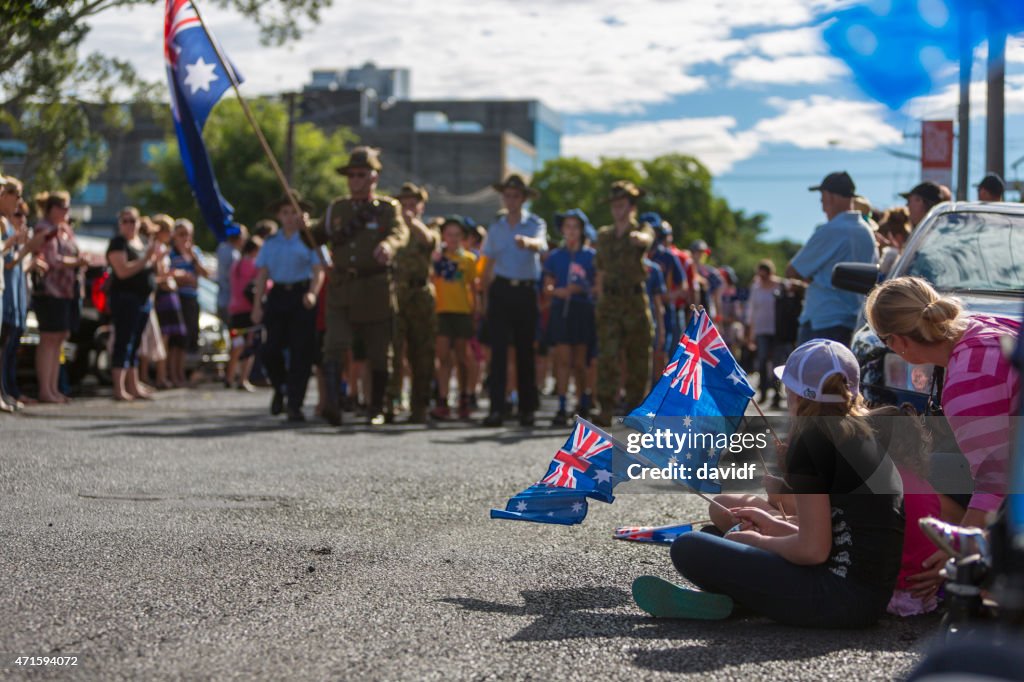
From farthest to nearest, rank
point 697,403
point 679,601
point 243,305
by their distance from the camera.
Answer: point 243,305 < point 697,403 < point 679,601

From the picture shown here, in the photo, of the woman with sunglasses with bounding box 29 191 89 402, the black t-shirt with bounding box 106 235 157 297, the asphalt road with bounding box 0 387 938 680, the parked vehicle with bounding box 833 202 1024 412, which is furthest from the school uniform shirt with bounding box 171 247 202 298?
the parked vehicle with bounding box 833 202 1024 412

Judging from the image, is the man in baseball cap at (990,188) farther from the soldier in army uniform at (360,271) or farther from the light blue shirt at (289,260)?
the light blue shirt at (289,260)

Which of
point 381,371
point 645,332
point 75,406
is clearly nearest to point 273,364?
point 381,371

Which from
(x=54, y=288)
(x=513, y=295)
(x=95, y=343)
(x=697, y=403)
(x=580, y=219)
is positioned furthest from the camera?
(x=95, y=343)

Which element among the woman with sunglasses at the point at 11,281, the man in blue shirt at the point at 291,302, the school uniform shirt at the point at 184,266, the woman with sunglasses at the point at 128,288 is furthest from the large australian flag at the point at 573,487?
the school uniform shirt at the point at 184,266

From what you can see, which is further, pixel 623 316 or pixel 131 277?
pixel 131 277

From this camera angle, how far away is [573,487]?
17.7 ft

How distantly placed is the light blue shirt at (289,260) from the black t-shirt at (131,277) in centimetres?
213

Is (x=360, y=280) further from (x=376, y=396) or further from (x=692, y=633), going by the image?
(x=692, y=633)

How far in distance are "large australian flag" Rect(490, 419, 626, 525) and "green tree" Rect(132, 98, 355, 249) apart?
2468 inches

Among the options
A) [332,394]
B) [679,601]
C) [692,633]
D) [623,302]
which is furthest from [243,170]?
[692,633]

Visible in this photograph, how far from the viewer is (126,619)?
4344 millimetres

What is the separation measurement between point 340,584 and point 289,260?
7.91 metres

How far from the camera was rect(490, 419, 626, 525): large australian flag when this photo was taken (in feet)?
17.7
